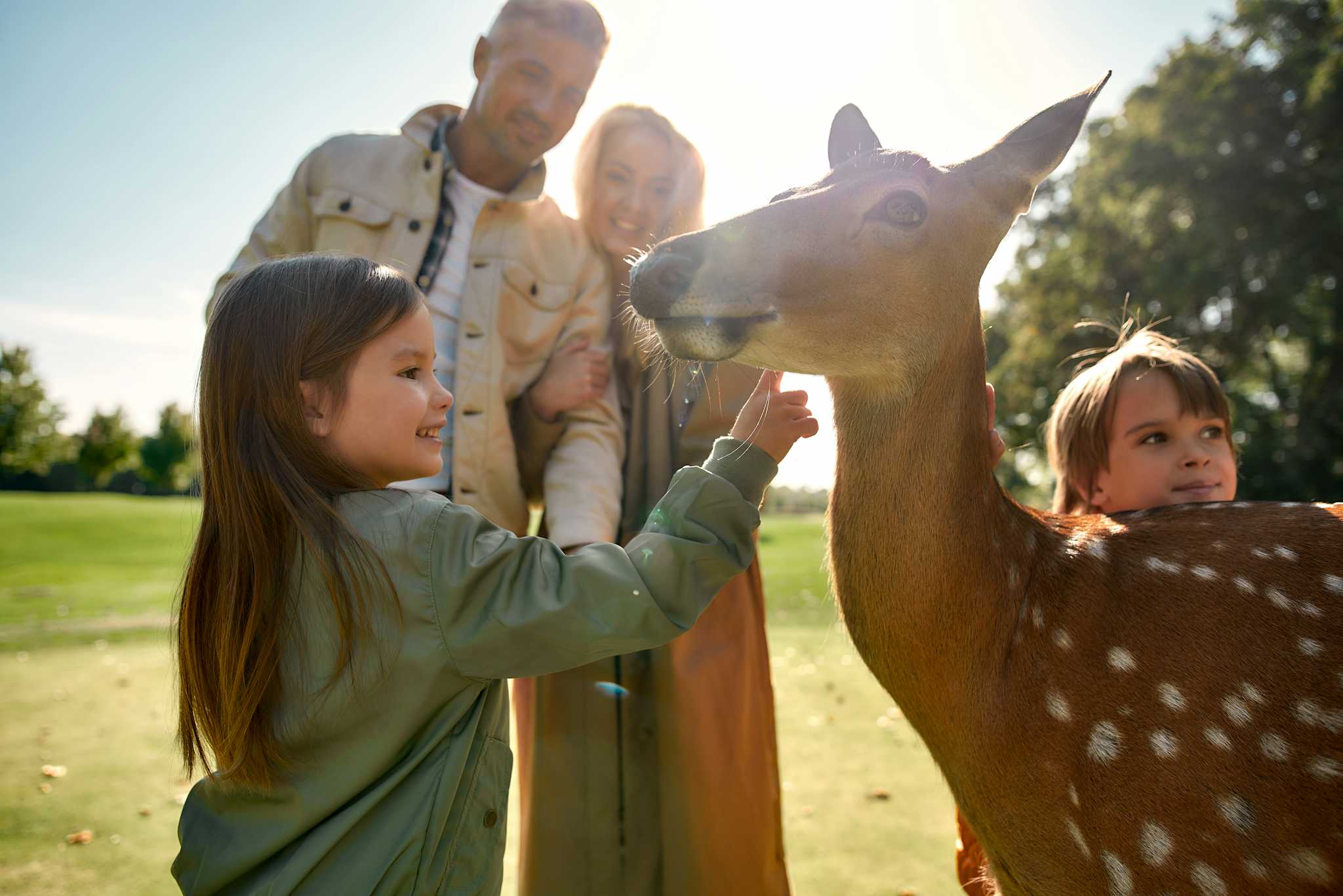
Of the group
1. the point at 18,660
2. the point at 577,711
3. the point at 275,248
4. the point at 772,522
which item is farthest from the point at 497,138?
the point at 772,522

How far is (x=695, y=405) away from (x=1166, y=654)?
59.2 inches

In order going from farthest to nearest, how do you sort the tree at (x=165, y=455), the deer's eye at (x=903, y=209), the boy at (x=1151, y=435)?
the tree at (x=165, y=455) → the boy at (x=1151, y=435) → the deer's eye at (x=903, y=209)

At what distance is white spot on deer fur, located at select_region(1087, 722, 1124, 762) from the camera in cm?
173

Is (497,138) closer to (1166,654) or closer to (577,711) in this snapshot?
(577,711)

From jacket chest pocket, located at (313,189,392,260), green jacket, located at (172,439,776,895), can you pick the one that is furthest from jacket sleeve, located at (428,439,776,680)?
jacket chest pocket, located at (313,189,392,260)

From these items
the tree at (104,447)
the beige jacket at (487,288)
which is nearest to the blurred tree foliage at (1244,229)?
the beige jacket at (487,288)

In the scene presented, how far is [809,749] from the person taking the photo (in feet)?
17.7

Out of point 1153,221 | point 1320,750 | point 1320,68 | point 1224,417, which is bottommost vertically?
point 1320,750

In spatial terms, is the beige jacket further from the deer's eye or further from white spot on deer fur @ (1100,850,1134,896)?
white spot on deer fur @ (1100,850,1134,896)

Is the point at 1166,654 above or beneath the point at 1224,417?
beneath

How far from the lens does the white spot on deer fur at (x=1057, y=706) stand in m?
1.82

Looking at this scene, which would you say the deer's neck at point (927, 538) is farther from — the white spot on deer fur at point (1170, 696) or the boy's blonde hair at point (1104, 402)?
the boy's blonde hair at point (1104, 402)

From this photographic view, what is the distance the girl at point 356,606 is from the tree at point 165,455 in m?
68.6

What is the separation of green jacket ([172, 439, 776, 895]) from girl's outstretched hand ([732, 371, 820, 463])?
0.73ft
